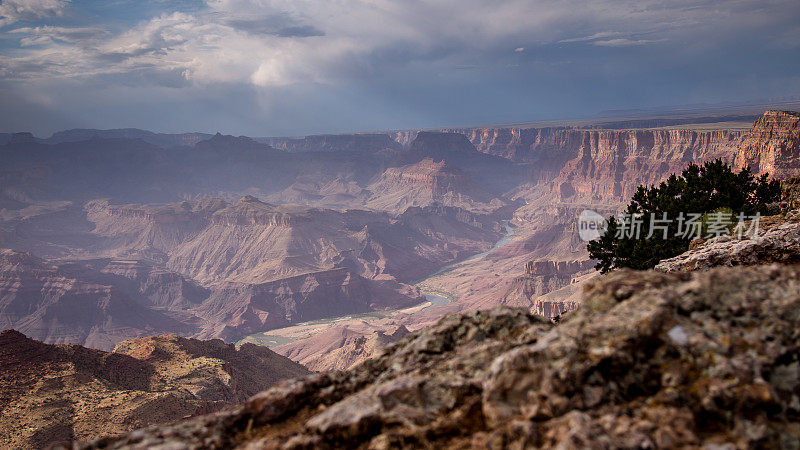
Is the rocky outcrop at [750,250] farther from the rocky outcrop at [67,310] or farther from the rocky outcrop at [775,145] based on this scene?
the rocky outcrop at [67,310]

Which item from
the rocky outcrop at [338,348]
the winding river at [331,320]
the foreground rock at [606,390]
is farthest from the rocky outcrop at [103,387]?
the winding river at [331,320]

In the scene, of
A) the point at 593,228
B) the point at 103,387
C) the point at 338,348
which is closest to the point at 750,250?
the point at 103,387

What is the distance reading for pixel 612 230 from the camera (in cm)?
3216

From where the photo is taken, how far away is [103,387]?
4231cm

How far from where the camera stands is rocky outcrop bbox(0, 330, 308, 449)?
3578 cm

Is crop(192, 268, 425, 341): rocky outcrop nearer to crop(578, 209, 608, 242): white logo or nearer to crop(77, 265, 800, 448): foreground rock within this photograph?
crop(578, 209, 608, 242): white logo

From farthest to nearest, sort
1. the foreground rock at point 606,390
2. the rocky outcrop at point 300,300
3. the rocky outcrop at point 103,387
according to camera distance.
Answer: the rocky outcrop at point 300,300
the rocky outcrop at point 103,387
the foreground rock at point 606,390

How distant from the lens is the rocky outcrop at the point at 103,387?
117ft

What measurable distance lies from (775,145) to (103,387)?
443 ft

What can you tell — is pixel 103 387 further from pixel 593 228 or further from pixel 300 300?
pixel 300 300

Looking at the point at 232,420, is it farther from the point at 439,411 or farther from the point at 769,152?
the point at 769,152

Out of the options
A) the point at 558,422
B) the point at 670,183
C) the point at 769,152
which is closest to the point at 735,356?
the point at 558,422

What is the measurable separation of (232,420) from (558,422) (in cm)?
527

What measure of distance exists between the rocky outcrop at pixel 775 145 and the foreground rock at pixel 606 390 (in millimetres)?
116867
